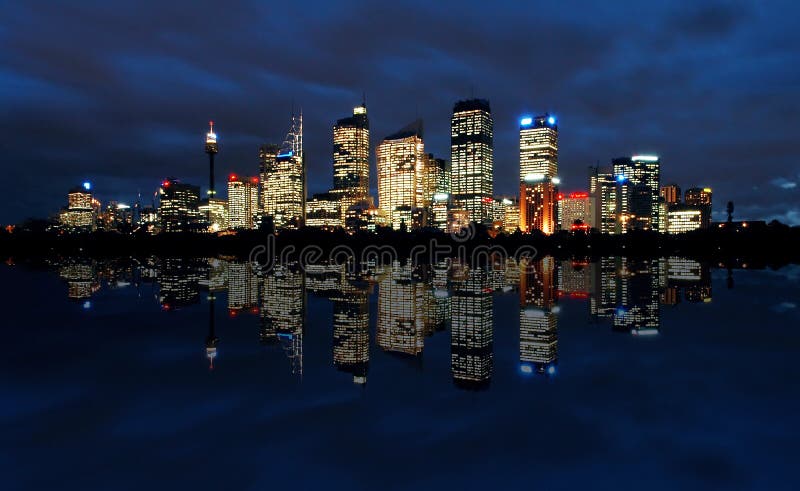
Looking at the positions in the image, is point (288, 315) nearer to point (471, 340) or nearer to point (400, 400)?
point (471, 340)

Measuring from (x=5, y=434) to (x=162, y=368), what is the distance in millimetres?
4184

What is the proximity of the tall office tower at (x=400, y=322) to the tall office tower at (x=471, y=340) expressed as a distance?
1.14 m

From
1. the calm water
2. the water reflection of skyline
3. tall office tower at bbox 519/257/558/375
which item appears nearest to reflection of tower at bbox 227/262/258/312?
the water reflection of skyline

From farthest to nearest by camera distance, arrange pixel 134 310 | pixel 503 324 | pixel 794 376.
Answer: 1. pixel 134 310
2. pixel 503 324
3. pixel 794 376

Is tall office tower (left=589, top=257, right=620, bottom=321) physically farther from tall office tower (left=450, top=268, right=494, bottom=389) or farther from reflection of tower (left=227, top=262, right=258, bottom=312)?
reflection of tower (left=227, top=262, right=258, bottom=312)

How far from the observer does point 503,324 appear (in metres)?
18.0

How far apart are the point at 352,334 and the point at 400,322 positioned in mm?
2604

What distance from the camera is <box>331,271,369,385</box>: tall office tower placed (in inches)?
487

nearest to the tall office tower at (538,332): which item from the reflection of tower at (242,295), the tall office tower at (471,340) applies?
the tall office tower at (471,340)

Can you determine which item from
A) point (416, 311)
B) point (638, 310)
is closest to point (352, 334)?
point (416, 311)

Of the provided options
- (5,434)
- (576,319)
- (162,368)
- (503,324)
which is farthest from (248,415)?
(576,319)

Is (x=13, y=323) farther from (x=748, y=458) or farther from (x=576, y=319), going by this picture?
(x=748, y=458)

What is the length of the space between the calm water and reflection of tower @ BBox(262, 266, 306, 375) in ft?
0.50

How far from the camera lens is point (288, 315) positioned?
20078 millimetres
